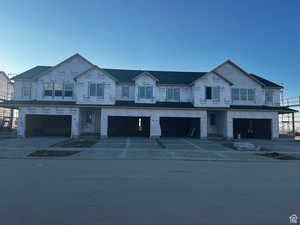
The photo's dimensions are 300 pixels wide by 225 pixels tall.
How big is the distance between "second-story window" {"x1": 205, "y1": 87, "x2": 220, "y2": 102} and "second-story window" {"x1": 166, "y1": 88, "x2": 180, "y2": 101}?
12.4 feet

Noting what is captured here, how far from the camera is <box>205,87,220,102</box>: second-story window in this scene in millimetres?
23359

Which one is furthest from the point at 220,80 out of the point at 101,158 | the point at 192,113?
the point at 101,158

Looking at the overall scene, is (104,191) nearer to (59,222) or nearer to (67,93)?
(59,222)

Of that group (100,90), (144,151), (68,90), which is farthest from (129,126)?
(144,151)

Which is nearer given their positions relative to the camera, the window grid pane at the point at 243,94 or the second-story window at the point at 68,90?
the second-story window at the point at 68,90

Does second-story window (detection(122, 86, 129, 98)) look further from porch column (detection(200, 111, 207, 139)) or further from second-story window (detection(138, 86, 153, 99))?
porch column (detection(200, 111, 207, 139))

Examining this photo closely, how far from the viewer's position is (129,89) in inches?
987

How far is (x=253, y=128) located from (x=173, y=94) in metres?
13.3

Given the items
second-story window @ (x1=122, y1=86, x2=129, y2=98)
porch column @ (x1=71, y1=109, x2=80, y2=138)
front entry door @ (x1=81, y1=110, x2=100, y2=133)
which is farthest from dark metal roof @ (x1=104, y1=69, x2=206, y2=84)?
porch column @ (x1=71, y1=109, x2=80, y2=138)

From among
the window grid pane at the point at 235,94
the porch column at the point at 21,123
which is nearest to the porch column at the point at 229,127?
the window grid pane at the point at 235,94

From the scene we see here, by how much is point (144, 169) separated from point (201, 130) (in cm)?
1533

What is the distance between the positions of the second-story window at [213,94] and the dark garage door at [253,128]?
7.56m

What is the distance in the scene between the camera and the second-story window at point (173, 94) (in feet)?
82.1

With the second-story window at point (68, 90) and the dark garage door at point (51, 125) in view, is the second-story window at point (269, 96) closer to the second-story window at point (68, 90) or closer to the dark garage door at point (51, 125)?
the second-story window at point (68, 90)
